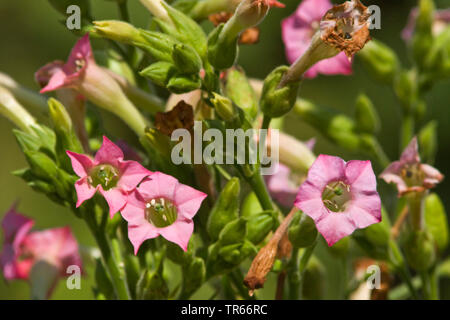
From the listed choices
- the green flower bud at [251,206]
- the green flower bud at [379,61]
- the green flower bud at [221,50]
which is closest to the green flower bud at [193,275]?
the green flower bud at [251,206]

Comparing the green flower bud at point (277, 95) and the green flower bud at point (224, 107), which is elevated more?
the green flower bud at point (277, 95)

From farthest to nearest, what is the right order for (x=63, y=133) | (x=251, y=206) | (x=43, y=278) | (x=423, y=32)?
(x=423, y=32) → (x=43, y=278) → (x=251, y=206) → (x=63, y=133)

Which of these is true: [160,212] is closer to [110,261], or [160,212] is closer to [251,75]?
[110,261]

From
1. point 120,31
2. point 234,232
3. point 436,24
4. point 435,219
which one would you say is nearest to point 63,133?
point 120,31

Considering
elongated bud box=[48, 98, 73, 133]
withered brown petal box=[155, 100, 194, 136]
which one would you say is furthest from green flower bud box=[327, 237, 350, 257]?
elongated bud box=[48, 98, 73, 133]

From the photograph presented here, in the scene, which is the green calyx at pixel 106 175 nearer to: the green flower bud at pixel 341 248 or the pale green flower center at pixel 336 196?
the pale green flower center at pixel 336 196
